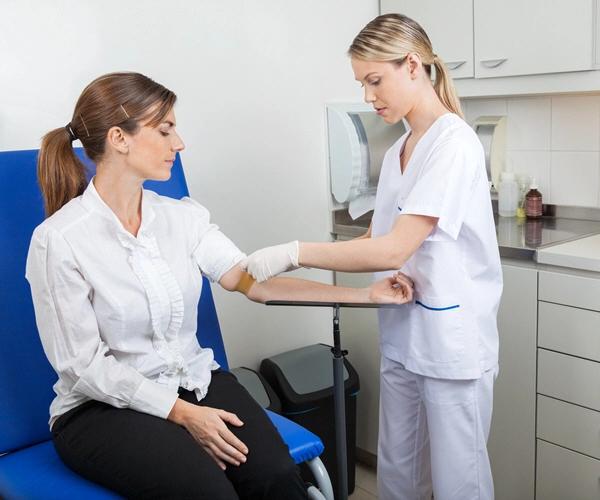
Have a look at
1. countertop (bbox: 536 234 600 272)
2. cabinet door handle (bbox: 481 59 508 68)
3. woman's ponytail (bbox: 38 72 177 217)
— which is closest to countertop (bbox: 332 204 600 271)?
countertop (bbox: 536 234 600 272)

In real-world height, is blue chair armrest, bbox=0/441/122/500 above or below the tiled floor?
above

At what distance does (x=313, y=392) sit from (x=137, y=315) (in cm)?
93

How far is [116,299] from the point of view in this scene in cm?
151

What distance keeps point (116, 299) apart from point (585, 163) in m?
1.69

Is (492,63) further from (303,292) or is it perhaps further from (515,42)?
(303,292)

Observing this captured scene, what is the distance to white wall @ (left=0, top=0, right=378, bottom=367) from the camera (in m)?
1.95

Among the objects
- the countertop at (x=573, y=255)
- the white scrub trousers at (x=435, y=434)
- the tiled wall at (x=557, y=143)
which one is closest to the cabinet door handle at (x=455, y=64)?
the tiled wall at (x=557, y=143)

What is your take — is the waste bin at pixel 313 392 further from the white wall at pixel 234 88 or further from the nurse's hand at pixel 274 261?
the nurse's hand at pixel 274 261

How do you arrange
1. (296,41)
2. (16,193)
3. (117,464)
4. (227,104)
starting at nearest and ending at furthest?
1. (117,464)
2. (16,193)
3. (227,104)
4. (296,41)

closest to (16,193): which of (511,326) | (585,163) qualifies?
(511,326)

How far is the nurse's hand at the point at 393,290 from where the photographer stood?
159 cm

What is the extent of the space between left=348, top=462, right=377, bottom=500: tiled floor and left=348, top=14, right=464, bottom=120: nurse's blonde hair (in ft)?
4.89

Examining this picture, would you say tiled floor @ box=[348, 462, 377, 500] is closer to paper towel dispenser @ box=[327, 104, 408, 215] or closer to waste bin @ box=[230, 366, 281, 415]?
waste bin @ box=[230, 366, 281, 415]

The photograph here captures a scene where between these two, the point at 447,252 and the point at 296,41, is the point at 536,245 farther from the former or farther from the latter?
the point at 296,41
